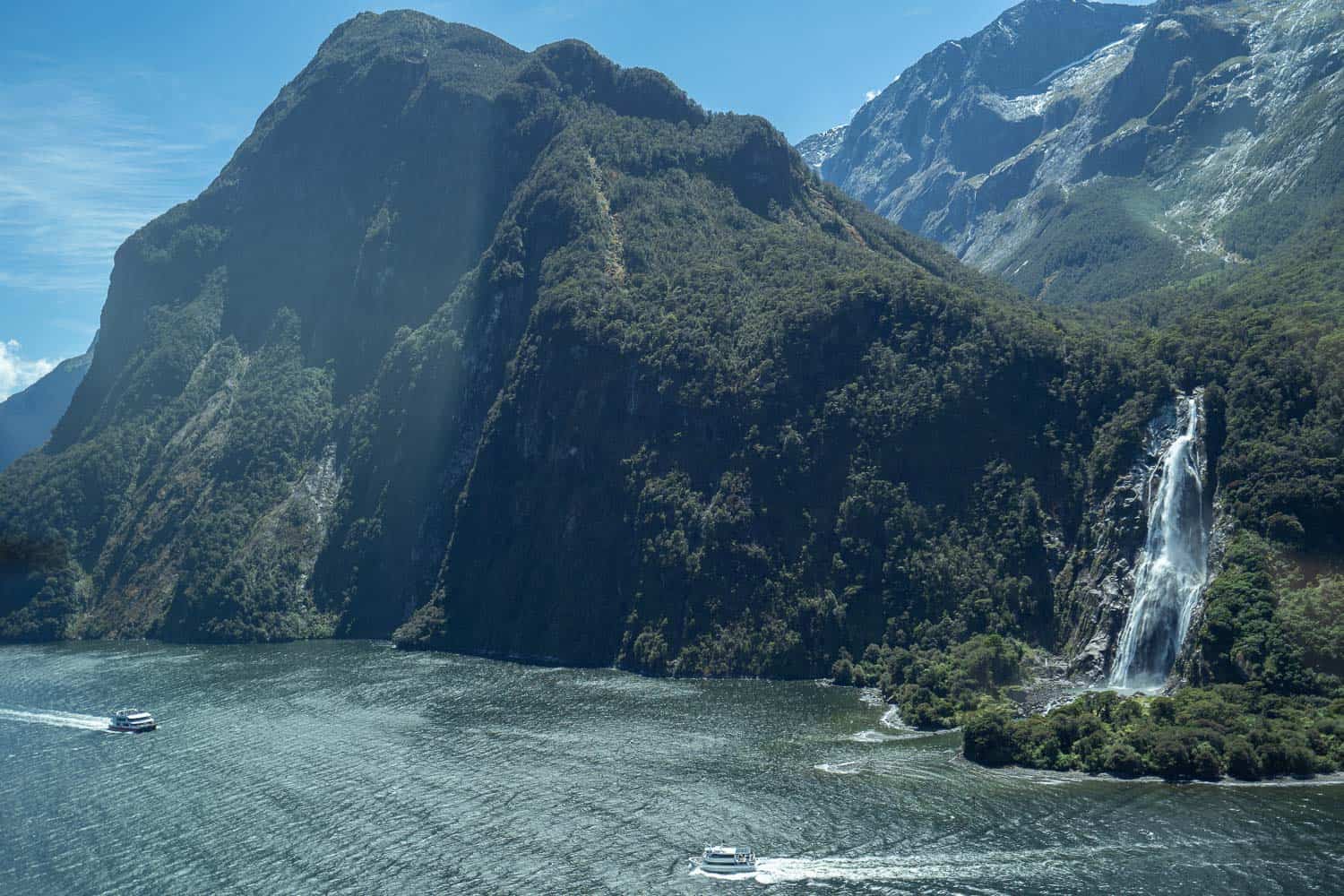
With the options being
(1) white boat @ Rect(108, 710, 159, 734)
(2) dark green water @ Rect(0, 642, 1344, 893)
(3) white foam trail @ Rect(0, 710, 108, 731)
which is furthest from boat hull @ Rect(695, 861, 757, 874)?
(3) white foam trail @ Rect(0, 710, 108, 731)

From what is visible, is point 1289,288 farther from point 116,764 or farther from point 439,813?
point 116,764

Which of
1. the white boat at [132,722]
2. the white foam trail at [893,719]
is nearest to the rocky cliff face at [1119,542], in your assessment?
the white foam trail at [893,719]

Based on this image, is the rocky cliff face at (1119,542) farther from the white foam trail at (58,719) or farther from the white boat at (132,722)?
the white foam trail at (58,719)

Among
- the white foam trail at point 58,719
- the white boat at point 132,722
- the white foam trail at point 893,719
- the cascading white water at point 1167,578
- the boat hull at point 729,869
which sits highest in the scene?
the cascading white water at point 1167,578

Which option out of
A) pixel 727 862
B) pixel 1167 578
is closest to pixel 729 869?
pixel 727 862

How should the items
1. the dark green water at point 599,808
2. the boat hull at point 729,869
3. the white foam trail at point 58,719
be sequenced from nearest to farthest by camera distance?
1. the dark green water at point 599,808
2. the boat hull at point 729,869
3. the white foam trail at point 58,719

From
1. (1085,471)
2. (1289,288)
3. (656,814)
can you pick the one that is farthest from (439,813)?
(1289,288)

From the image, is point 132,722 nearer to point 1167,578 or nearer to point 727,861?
point 727,861

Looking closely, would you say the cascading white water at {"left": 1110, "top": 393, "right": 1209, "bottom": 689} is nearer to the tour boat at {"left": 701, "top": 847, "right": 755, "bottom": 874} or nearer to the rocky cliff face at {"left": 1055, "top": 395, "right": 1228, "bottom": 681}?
the rocky cliff face at {"left": 1055, "top": 395, "right": 1228, "bottom": 681}
